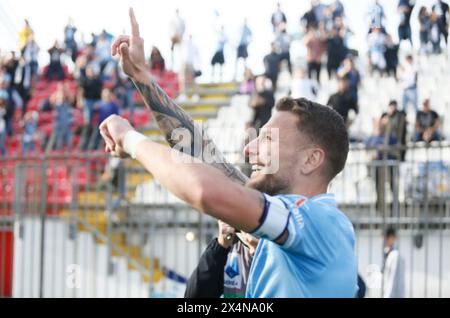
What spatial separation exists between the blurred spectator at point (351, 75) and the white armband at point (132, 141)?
986 centimetres

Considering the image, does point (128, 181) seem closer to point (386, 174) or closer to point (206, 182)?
point (386, 174)

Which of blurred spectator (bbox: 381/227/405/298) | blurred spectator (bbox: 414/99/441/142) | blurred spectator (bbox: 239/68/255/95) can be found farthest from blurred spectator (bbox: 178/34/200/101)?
blurred spectator (bbox: 381/227/405/298)

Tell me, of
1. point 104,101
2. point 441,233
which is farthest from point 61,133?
point 441,233

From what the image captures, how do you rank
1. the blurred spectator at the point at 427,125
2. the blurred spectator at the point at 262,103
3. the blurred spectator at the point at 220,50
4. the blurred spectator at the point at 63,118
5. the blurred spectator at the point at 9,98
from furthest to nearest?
the blurred spectator at the point at 9,98
the blurred spectator at the point at 220,50
the blurred spectator at the point at 63,118
the blurred spectator at the point at 262,103
the blurred spectator at the point at 427,125

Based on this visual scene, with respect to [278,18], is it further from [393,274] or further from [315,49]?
[393,274]

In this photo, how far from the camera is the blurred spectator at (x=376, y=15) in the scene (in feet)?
44.4

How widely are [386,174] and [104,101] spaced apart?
6538 millimetres

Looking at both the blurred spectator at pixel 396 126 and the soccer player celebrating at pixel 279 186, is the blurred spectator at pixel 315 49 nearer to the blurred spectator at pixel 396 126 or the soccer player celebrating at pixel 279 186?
the blurred spectator at pixel 396 126

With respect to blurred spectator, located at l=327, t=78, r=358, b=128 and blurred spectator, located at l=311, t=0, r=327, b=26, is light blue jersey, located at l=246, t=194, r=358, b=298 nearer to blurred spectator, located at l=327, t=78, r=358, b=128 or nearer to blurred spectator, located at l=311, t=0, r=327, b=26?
blurred spectator, located at l=327, t=78, r=358, b=128

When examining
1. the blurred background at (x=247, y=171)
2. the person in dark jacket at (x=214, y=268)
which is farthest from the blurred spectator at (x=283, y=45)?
the person in dark jacket at (x=214, y=268)

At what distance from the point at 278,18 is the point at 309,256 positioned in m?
12.2

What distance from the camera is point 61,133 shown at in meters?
14.0

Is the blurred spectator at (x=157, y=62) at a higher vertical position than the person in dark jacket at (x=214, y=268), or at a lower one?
higher
